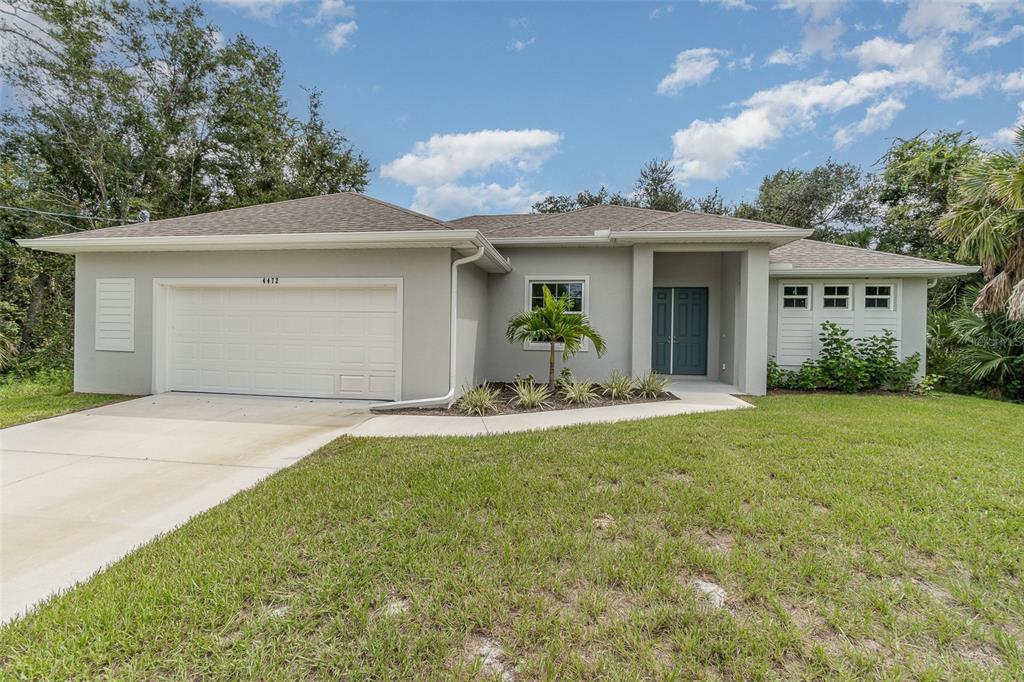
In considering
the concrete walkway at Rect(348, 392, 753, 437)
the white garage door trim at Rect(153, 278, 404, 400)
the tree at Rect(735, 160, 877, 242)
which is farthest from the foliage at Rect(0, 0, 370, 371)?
the tree at Rect(735, 160, 877, 242)

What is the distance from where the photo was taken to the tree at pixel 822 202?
66.7 ft

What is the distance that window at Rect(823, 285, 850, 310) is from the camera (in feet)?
31.3

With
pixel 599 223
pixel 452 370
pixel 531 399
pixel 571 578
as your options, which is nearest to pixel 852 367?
pixel 599 223

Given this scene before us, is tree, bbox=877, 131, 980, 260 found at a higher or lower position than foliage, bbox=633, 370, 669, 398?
higher

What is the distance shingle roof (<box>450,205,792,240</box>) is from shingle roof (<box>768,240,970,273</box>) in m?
0.97

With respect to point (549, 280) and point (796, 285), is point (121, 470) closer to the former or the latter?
point (549, 280)

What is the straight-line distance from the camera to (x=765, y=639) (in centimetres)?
200

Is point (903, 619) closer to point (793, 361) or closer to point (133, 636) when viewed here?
point (133, 636)

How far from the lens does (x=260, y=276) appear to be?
7.64 metres

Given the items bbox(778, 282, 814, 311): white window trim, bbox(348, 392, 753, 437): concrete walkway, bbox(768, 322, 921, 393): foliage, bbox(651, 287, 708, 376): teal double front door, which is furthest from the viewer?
bbox(651, 287, 708, 376): teal double front door

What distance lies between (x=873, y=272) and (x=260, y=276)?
40.8 feet

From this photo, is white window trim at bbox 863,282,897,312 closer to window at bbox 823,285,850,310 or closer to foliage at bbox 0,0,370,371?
window at bbox 823,285,850,310

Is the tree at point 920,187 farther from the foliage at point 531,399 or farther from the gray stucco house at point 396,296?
the foliage at point 531,399

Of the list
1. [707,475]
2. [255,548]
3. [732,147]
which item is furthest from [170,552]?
[732,147]
